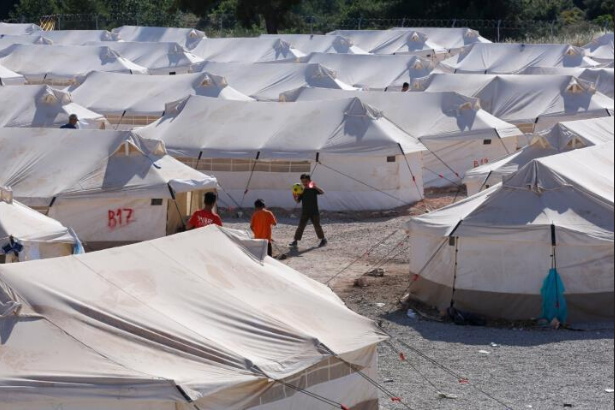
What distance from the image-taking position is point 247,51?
4788cm

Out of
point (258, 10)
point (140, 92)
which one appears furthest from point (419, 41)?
point (140, 92)

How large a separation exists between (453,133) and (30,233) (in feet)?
40.6

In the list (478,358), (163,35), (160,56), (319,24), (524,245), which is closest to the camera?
(478,358)

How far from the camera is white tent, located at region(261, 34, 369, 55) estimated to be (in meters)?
49.8

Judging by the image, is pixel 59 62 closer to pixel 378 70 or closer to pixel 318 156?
pixel 378 70

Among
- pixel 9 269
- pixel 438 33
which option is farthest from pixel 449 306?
pixel 438 33

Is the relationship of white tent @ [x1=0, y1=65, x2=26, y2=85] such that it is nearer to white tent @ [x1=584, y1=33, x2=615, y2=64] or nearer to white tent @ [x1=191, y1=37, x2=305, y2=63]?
white tent @ [x1=191, y1=37, x2=305, y2=63]

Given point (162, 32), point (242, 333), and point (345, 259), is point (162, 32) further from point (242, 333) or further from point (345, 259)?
point (242, 333)

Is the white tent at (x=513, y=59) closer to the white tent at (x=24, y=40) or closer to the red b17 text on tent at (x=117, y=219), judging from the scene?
the white tent at (x=24, y=40)

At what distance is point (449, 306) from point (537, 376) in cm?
288

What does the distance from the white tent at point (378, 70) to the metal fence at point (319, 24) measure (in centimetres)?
1586

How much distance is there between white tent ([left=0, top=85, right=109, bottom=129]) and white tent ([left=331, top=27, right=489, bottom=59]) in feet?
76.4

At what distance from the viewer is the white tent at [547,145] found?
21250 millimetres

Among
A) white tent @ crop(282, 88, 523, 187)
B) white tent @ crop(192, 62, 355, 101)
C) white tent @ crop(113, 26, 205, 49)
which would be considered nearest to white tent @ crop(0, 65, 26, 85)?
white tent @ crop(192, 62, 355, 101)
